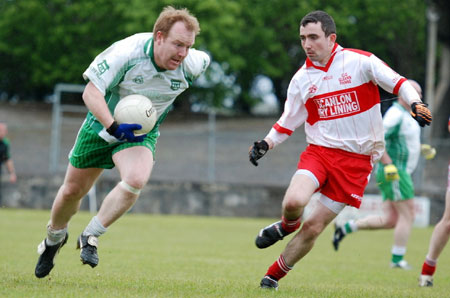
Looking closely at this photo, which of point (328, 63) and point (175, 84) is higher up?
point (328, 63)

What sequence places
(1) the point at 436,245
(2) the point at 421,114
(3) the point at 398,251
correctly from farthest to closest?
1. (3) the point at 398,251
2. (1) the point at 436,245
3. (2) the point at 421,114

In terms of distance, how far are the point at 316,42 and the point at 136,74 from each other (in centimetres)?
165

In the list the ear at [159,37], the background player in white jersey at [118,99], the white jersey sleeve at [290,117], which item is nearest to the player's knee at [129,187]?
the background player in white jersey at [118,99]

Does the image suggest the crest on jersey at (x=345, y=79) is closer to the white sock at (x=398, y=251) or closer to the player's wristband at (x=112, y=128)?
the player's wristband at (x=112, y=128)

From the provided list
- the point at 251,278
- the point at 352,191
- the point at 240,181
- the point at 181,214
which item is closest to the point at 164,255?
the point at 251,278

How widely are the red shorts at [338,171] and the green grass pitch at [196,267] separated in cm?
90

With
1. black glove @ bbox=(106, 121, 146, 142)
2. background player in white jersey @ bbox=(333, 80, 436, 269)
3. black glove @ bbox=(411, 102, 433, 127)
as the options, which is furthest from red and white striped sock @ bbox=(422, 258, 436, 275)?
black glove @ bbox=(106, 121, 146, 142)

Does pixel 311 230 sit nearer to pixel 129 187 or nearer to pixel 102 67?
pixel 129 187

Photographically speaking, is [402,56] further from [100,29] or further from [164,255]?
[164,255]

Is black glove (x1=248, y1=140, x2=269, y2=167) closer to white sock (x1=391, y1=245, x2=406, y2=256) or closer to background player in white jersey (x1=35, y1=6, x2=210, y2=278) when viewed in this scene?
background player in white jersey (x1=35, y1=6, x2=210, y2=278)

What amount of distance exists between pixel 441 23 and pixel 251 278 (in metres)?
26.4

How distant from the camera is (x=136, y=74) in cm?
627

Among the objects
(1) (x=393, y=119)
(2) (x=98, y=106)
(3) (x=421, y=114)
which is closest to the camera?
(3) (x=421, y=114)

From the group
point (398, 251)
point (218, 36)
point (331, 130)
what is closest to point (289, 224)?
point (331, 130)
